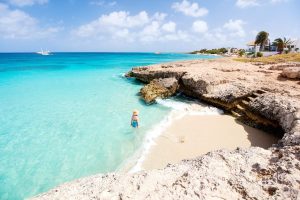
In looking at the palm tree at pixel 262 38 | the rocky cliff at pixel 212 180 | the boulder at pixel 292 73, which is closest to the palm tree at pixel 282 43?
the palm tree at pixel 262 38

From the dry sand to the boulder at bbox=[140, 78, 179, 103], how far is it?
4.99m

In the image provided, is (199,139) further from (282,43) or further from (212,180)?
(282,43)

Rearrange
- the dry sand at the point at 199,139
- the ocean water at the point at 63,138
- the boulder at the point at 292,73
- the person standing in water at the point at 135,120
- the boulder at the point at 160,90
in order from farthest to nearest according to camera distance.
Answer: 1. the boulder at the point at 160,90
2. the boulder at the point at 292,73
3. the person standing in water at the point at 135,120
4. the dry sand at the point at 199,139
5. the ocean water at the point at 63,138

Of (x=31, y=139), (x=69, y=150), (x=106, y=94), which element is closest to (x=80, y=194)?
(x=69, y=150)

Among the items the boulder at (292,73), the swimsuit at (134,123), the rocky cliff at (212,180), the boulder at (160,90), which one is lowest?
the swimsuit at (134,123)

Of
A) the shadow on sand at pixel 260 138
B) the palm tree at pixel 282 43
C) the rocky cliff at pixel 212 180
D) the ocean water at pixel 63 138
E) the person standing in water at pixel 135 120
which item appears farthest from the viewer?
the palm tree at pixel 282 43

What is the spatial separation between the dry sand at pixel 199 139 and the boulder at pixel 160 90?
499cm

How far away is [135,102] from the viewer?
17375mm

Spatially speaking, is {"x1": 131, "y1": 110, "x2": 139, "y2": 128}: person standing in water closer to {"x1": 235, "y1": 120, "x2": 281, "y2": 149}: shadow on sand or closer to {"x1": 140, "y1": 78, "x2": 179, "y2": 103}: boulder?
{"x1": 140, "y1": 78, "x2": 179, "y2": 103}: boulder

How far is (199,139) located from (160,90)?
327 inches

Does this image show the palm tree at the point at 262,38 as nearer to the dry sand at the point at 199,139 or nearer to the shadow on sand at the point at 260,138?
the dry sand at the point at 199,139

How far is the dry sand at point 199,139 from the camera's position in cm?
865

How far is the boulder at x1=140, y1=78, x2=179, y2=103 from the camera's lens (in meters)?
17.1

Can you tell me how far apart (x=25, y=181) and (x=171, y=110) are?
9.51m
